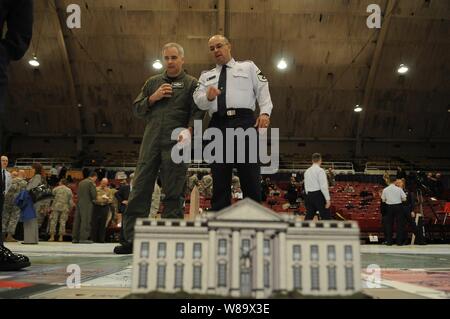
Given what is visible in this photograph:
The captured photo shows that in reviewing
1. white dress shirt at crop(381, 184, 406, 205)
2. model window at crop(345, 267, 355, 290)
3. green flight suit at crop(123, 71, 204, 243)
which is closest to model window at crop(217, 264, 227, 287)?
model window at crop(345, 267, 355, 290)

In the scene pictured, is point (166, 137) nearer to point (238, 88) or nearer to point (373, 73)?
point (238, 88)

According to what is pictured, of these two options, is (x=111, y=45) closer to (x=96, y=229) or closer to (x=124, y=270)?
(x=96, y=229)

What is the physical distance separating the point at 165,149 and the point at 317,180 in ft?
14.8

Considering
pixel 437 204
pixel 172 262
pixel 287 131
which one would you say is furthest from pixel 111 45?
pixel 172 262

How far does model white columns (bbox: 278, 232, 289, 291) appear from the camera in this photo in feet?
5.09

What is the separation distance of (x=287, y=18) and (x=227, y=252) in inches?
699

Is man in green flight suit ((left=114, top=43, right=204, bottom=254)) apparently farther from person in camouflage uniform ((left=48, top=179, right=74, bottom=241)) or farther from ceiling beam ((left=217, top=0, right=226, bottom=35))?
ceiling beam ((left=217, top=0, right=226, bottom=35))

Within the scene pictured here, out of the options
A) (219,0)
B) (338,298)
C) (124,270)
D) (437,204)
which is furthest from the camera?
(219,0)

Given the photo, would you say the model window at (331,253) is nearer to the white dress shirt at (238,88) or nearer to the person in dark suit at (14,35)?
the white dress shirt at (238,88)

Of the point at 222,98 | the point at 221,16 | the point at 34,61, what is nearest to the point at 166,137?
the point at 222,98

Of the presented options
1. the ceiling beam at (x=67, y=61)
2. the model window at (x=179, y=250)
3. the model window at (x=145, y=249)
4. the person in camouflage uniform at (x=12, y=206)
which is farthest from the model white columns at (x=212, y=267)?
the ceiling beam at (x=67, y=61)

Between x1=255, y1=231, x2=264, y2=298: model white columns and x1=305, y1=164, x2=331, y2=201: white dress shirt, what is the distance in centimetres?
607

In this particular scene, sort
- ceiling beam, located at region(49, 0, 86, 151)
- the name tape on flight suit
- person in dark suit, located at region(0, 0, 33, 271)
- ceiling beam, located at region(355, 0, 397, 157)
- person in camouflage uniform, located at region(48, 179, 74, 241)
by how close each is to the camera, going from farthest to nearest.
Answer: ceiling beam, located at region(49, 0, 86, 151)
ceiling beam, located at region(355, 0, 397, 157)
person in camouflage uniform, located at region(48, 179, 74, 241)
the name tape on flight suit
person in dark suit, located at region(0, 0, 33, 271)
